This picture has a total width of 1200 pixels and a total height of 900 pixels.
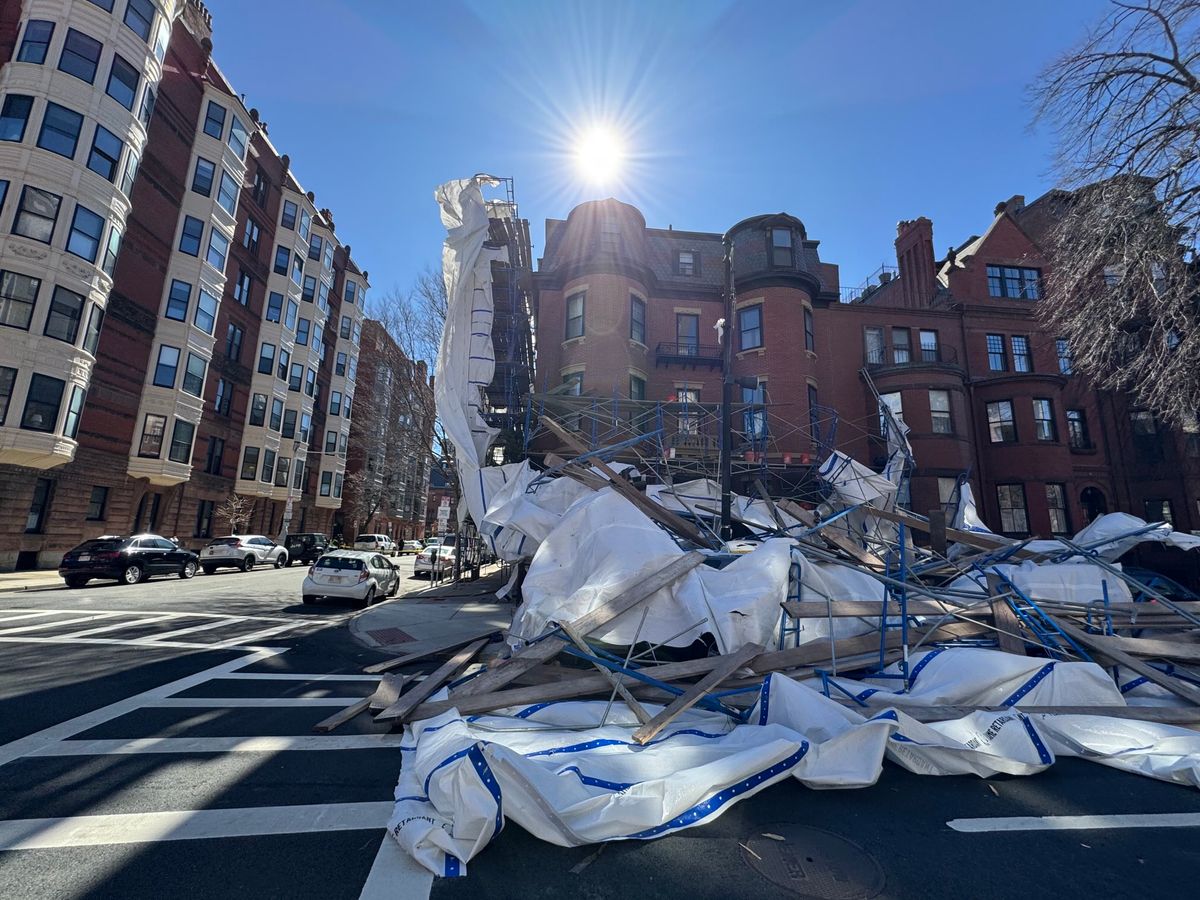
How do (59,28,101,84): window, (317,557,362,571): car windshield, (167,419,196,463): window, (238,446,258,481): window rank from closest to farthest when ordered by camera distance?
(317,557,362,571): car windshield → (59,28,101,84): window → (167,419,196,463): window → (238,446,258,481): window

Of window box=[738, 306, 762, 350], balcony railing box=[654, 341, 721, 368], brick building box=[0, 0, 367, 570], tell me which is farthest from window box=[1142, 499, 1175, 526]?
brick building box=[0, 0, 367, 570]

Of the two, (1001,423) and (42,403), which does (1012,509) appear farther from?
(42,403)

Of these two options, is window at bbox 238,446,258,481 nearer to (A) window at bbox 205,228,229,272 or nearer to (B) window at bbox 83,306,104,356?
(A) window at bbox 205,228,229,272

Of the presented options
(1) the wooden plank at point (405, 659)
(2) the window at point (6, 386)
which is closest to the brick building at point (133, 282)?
(2) the window at point (6, 386)

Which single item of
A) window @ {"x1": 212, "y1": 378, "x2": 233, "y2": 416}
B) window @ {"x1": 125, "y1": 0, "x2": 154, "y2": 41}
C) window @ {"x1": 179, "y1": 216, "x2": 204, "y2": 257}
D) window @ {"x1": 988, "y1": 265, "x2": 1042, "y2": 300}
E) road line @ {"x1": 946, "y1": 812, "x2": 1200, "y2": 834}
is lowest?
road line @ {"x1": 946, "y1": 812, "x2": 1200, "y2": 834}

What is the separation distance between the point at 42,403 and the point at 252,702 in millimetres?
20131

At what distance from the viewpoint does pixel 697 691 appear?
535 cm

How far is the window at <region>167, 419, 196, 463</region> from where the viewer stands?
80.2 feet

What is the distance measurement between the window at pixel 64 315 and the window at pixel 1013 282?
3703 cm

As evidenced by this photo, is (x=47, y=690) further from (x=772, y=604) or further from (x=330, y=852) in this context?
(x=772, y=604)

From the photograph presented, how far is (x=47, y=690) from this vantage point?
6.10 metres

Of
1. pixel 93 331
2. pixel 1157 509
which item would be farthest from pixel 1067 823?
pixel 93 331

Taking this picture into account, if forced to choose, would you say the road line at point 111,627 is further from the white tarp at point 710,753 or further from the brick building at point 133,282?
the brick building at point 133,282

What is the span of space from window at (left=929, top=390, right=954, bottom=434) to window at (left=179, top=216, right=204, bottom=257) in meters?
33.5
